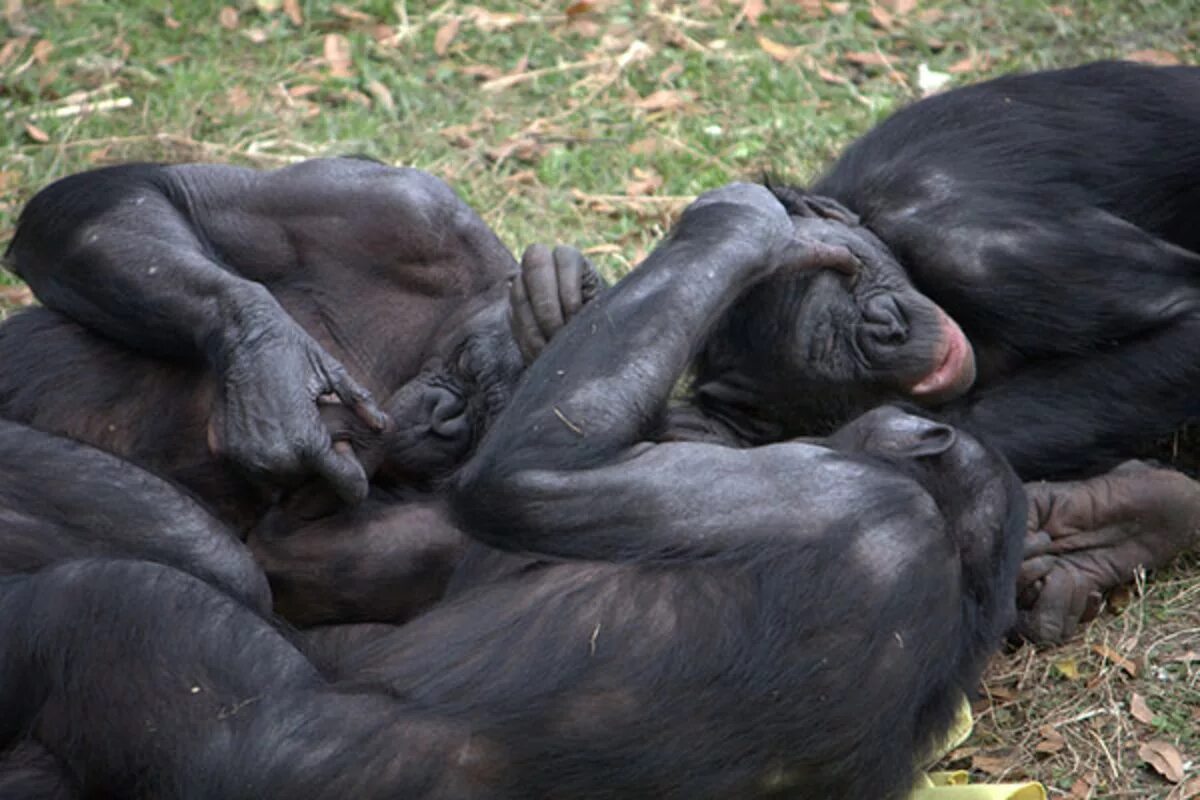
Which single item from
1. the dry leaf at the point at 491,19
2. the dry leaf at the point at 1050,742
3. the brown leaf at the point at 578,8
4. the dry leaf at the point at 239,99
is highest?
the dry leaf at the point at 1050,742

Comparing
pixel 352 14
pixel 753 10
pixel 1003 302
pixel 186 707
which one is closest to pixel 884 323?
pixel 1003 302

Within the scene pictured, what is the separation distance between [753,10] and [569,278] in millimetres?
4446

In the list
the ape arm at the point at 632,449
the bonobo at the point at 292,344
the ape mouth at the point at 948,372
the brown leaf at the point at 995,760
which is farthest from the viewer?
the ape mouth at the point at 948,372

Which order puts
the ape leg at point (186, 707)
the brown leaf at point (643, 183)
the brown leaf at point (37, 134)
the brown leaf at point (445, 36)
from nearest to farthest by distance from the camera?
the ape leg at point (186, 707)
the brown leaf at point (643, 183)
the brown leaf at point (37, 134)
the brown leaf at point (445, 36)

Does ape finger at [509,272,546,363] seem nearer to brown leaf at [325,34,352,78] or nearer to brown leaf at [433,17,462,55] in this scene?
brown leaf at [325,34,352,78]

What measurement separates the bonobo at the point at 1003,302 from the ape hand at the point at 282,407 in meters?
1.16

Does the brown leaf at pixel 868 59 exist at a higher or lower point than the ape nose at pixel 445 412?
lower

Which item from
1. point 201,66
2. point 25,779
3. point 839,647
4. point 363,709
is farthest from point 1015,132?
point 201,66

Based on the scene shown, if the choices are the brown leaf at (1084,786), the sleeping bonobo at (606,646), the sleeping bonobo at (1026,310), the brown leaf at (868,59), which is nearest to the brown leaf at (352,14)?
the brown leaf at (868,59)

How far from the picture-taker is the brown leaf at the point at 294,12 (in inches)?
328

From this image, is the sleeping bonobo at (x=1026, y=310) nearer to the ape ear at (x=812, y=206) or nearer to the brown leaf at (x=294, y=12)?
the ape ear at (x=812, y=206)

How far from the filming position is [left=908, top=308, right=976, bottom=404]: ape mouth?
4.67 meters

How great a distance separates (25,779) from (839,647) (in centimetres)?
157

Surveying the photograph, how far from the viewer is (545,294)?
4262 millimetres
